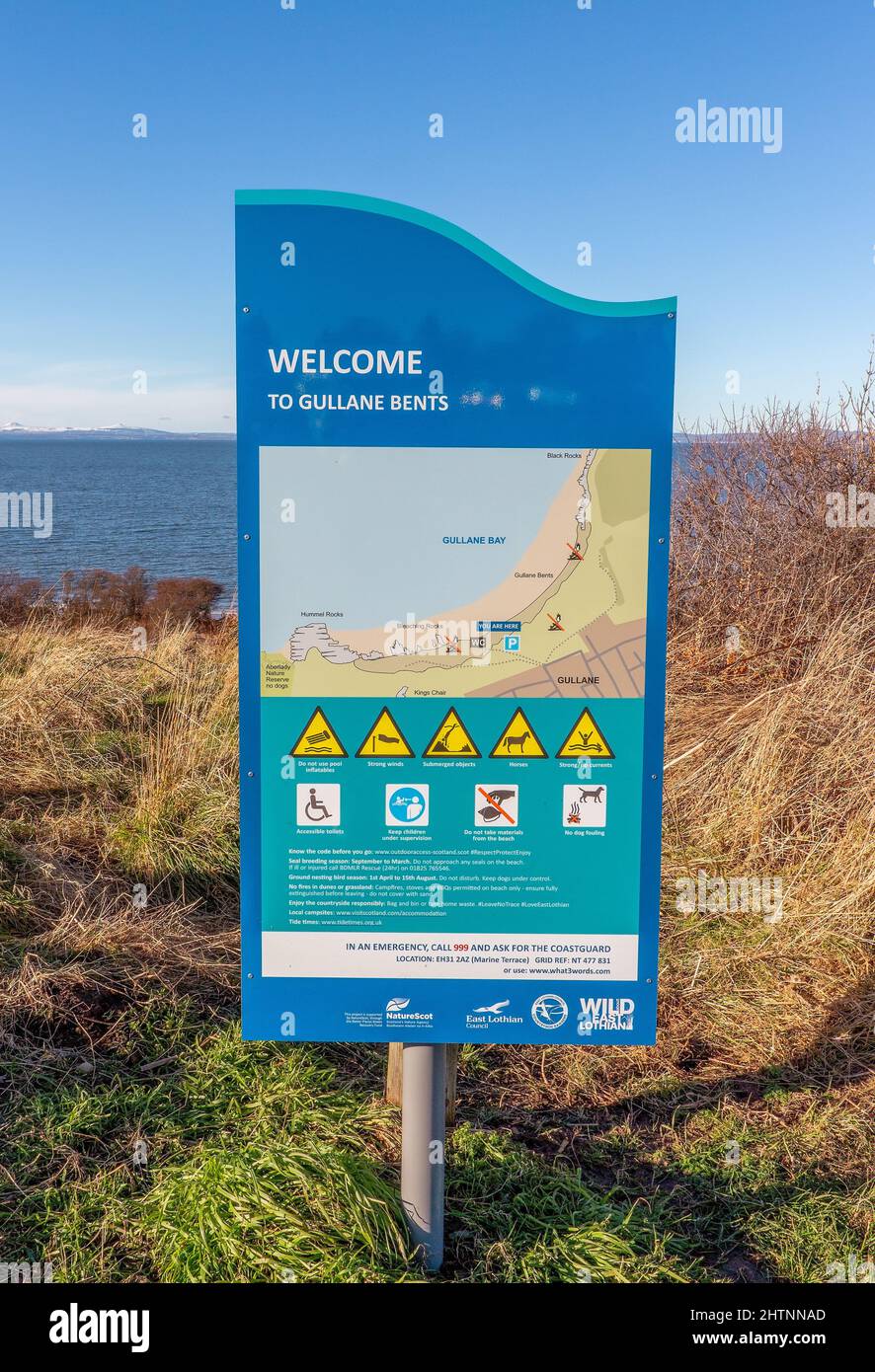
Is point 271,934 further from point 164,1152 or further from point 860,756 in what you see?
point 860,756

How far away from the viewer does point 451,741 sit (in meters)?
2.43

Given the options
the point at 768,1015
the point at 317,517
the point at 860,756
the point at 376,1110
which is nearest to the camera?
the point at 317,517

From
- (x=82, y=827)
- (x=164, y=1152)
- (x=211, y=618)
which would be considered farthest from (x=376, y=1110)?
(x=211, y=618)

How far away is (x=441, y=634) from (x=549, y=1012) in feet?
3.20

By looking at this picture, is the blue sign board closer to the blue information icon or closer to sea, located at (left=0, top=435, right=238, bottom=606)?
the blue information icon

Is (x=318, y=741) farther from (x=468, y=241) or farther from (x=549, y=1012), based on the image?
(x=468, y=241)

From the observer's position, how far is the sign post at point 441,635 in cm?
231

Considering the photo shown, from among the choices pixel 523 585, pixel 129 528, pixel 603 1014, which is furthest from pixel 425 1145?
pixel 129 528

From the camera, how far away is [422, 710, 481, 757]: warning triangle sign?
2426 millimetres

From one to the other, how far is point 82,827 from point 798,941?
3565 millimetres

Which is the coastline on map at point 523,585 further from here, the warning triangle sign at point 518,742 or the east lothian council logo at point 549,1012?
the east lothian council logo at point 549,1012

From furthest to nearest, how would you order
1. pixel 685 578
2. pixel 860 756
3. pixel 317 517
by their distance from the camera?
pixel 685 578 → pixel 860 756 → pixel 317 517

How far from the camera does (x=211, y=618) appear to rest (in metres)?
15.3

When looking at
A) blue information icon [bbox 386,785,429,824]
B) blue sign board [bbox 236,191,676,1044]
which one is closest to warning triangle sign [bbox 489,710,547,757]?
blue sign board [bbox 236,191,676,1044]
